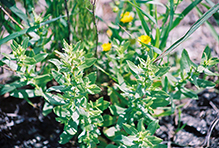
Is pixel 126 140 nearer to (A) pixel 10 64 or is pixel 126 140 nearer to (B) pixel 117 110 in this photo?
(B) pixel 117 110

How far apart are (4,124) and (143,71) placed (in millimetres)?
1234

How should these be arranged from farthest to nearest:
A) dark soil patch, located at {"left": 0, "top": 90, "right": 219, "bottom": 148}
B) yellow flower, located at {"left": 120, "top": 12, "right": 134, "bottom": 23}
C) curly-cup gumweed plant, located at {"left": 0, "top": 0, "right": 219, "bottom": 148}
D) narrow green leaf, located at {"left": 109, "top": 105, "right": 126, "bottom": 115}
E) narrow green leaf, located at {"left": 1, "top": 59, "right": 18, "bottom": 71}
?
yellow flower, located at {"left": 120, "top": 12, "right": 134, "bottom": 23}
dark soil patch, located at {"left": 0, "top": 90, "right": 219, "bottom": 148}
narrow green leaf, located at {"left": 109, "top": 105, "right": 126, "bottom": 115}
narrow green leaf, located at {"left": 1, "top": 59, "right": 18, "bottom": 71}
curly-cup gumweed plant, located at {"left": 0, "top": 0, "right": 219, "bottom": 148}

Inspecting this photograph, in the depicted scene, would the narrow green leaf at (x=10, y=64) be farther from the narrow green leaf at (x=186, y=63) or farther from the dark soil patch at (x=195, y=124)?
the dark soil patch at (x=195, y=124)

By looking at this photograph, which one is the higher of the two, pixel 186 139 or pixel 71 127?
pixel 71 127

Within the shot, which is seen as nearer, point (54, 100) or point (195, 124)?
point (54, 100)

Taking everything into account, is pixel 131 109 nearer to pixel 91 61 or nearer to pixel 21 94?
pixel 91 61

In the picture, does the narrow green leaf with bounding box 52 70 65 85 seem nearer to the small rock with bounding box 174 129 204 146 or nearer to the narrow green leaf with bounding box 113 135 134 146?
the narrow green leaf with bounding box 113 135 134 146

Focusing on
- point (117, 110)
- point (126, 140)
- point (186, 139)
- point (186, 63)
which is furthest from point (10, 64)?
point (186, 139)

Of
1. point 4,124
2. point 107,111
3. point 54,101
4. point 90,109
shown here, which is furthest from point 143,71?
point 4,124

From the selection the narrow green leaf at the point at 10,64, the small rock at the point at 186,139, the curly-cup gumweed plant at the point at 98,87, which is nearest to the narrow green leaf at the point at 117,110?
the curly-cup gumweed plant at the point at 98,87

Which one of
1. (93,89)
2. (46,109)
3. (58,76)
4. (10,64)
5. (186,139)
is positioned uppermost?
(10,64)

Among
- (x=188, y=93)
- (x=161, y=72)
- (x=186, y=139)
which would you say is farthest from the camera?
(x=186, y=139)

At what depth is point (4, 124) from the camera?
1705mm

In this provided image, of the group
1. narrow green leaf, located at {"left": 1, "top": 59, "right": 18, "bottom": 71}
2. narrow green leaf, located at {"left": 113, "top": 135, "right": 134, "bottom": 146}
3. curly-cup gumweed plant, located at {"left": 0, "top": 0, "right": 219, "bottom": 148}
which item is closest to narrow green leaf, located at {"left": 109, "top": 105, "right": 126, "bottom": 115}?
curly-cup gumweed plant, located at {"left": 0, "top": 0, "right": 219, "bottom": 148}
